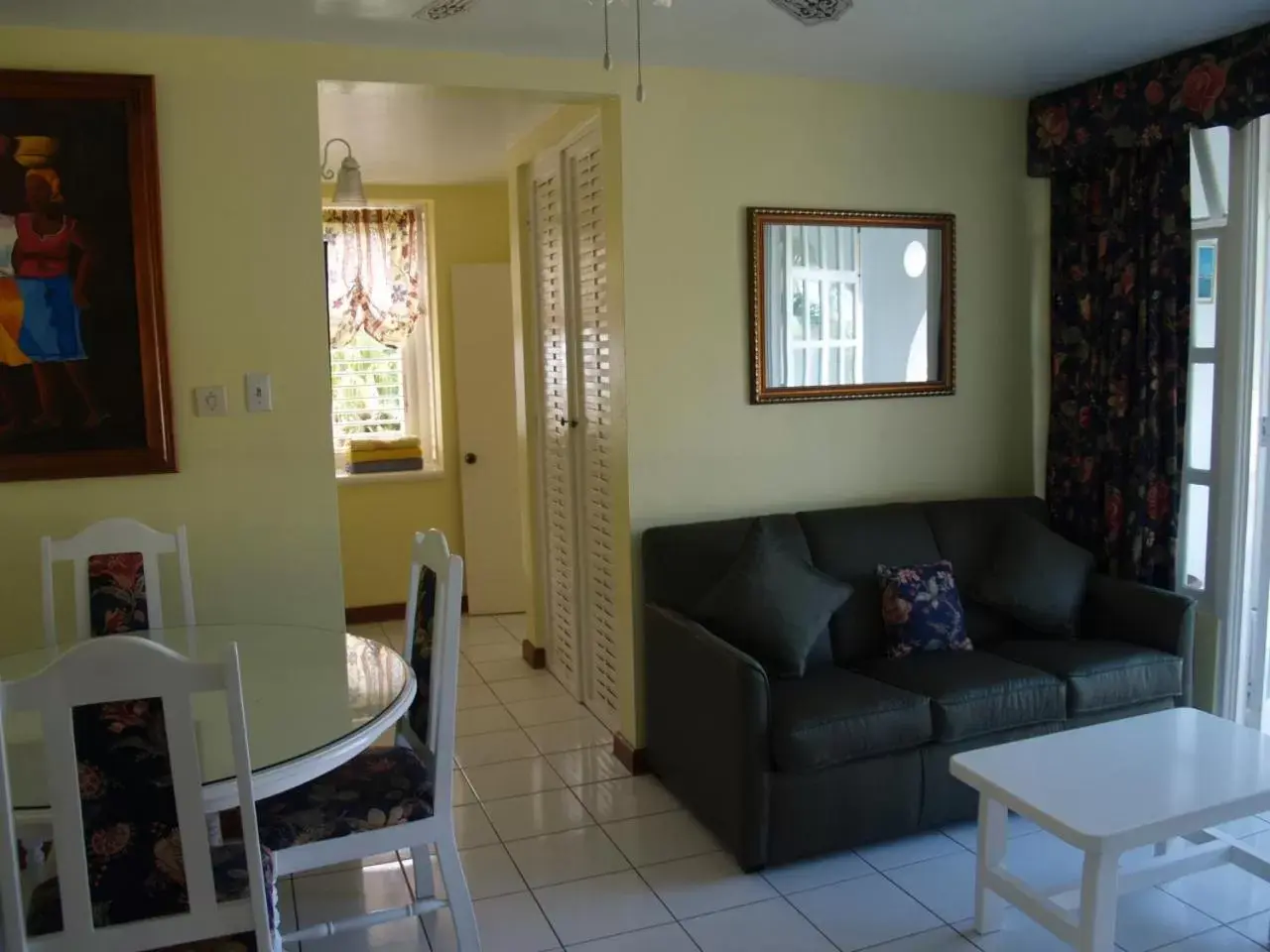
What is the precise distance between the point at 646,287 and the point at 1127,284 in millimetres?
1712

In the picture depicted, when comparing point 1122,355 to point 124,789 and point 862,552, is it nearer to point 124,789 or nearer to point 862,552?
point 862,552

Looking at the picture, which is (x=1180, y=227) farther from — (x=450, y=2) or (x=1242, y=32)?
(x=450, y=2)

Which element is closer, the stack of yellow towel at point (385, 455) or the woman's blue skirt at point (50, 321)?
the woman's blue skirt at point (50, 321)

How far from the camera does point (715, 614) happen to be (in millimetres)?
3240

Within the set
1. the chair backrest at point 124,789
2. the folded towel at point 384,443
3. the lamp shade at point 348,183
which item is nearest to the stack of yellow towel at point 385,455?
the folded towel at point 384,443

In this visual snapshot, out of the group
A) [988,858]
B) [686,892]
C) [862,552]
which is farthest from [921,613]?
[686,892]

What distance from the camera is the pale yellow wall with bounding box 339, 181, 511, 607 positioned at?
577 cm

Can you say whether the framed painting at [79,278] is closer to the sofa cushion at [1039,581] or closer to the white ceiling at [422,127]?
the white ceiling at [422,127]

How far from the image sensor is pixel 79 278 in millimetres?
2975

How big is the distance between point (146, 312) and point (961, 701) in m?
2.61

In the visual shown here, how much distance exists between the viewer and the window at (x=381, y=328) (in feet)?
18.6

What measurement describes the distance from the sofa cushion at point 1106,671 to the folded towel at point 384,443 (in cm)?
358

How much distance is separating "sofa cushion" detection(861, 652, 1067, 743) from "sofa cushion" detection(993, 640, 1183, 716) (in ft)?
0.19

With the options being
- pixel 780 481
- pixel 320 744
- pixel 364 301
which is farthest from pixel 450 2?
pixel 364 301
